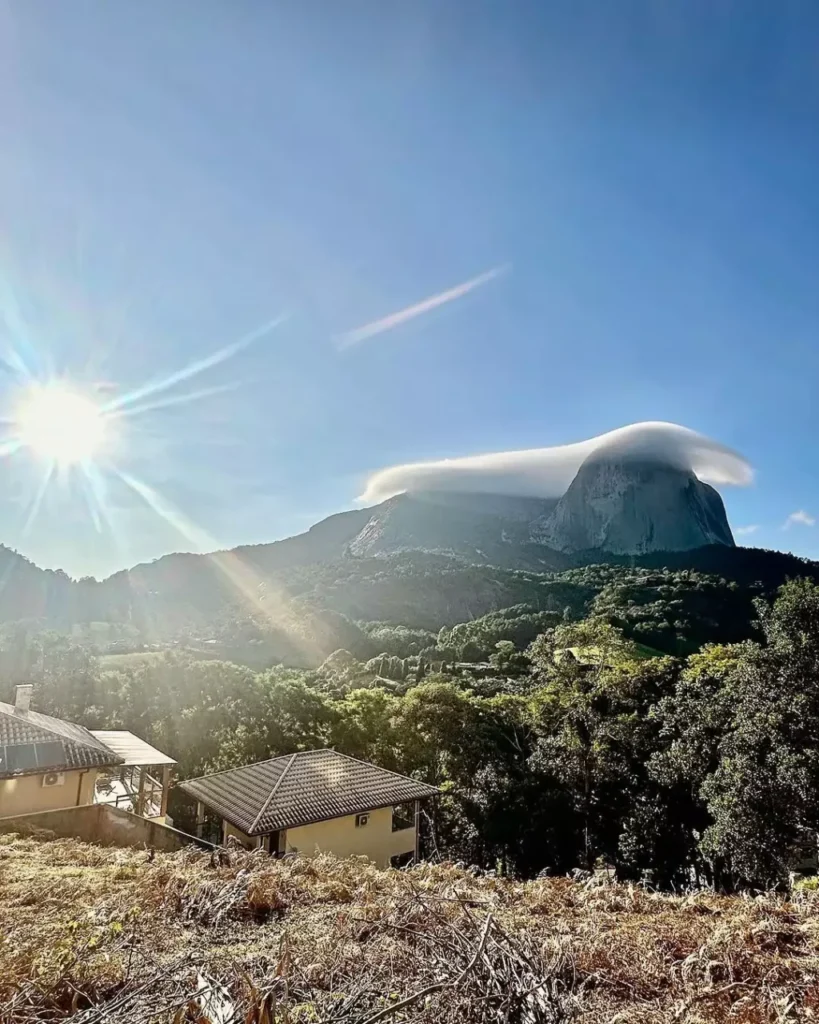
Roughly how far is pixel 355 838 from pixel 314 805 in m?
1.73

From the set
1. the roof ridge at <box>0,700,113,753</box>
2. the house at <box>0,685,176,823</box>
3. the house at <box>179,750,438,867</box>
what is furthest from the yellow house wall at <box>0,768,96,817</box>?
the house at <box>179,750,438,867</box>

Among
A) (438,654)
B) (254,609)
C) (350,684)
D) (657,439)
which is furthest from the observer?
(657,439)

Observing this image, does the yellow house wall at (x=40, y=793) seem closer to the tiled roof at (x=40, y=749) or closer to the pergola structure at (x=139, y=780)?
the tiled roof at (x=40, y=749)

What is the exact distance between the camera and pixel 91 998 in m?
2.91

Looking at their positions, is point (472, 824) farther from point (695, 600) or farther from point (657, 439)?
point (657, 439)

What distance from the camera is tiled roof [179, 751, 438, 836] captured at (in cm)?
1320

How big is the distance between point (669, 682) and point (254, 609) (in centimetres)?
4817

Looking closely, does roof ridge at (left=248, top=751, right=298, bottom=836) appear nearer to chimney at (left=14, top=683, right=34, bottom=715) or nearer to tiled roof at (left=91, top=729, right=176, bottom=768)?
tiled roof at (left=91, top=729, right=176, bottom=768)

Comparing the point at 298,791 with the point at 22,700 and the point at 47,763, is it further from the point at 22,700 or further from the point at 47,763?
the point at 22,700

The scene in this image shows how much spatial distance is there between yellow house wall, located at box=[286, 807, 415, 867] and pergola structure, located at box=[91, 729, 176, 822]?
4.36 metres

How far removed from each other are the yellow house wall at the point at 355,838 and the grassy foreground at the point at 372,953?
28.5 feet

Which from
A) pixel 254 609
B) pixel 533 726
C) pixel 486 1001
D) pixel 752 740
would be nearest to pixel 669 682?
pixel 533 726

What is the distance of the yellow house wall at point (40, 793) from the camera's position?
12.2 m

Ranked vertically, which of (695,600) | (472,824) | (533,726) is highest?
(695,600)
